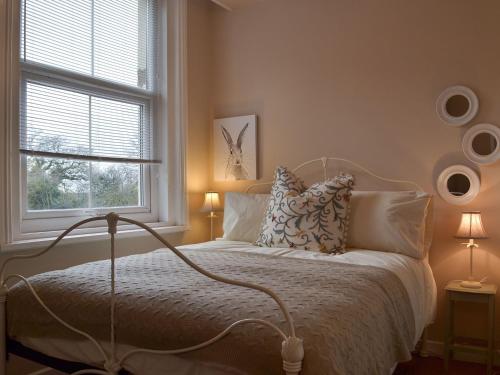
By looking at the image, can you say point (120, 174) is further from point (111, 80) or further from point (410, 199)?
point (410, 199)

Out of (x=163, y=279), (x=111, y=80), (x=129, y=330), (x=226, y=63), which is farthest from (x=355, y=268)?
(x=226, y=63)

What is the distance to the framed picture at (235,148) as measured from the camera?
11.2 ft

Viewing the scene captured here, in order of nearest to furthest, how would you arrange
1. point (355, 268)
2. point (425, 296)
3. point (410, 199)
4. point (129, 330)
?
point (129, 330), point (355, 268), point (425, 296), point (410, 199)

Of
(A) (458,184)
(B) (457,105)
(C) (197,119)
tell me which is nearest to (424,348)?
(A) (458,184)

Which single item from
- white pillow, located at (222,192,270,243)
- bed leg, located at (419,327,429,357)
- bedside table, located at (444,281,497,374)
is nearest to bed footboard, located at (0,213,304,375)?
white pillow, located at (222,192,270,243)

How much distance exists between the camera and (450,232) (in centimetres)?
269

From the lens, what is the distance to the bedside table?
2.34 m

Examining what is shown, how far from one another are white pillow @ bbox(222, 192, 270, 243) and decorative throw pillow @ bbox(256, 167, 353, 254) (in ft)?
0.80

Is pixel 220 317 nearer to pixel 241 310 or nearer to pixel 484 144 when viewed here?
pixel 241 310

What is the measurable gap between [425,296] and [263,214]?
108 cm

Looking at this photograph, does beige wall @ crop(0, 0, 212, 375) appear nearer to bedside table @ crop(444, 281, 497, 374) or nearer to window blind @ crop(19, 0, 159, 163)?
window blind @ crop(19, 0, 159, 163)

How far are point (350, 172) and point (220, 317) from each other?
1.99 m

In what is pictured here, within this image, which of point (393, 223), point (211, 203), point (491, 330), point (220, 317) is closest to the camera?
point (220, 317)

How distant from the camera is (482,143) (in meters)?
2.60
